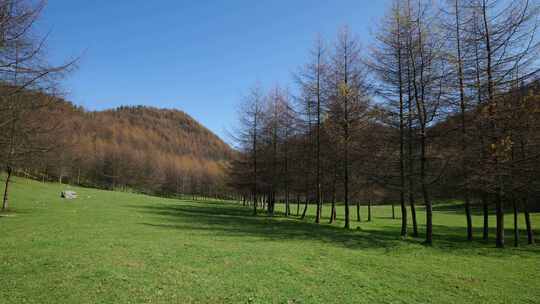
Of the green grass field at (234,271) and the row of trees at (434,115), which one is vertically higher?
the row of trees at (434,115)

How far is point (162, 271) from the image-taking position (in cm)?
706

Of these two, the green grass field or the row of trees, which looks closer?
the green grass field

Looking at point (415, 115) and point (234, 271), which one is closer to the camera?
point (234, 271)

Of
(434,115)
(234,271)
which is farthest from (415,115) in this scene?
(234,271)

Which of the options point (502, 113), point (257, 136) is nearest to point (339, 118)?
point (502, 113)

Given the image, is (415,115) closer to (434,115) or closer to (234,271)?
(434,115)

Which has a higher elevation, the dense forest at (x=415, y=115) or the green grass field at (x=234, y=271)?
the dense forest at (x=415, y=115)

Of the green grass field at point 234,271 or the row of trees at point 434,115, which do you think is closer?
the green grass field at point 234,271

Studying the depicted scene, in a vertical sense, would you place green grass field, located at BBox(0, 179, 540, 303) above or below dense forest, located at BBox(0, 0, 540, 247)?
below

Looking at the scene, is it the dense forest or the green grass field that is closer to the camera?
the green grass field

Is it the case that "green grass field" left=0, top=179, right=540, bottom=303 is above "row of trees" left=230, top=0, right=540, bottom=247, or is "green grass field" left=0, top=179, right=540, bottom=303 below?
below

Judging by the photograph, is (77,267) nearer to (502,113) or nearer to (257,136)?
(502,113)

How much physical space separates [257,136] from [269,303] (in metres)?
24.3

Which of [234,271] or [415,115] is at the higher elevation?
[415,115]
